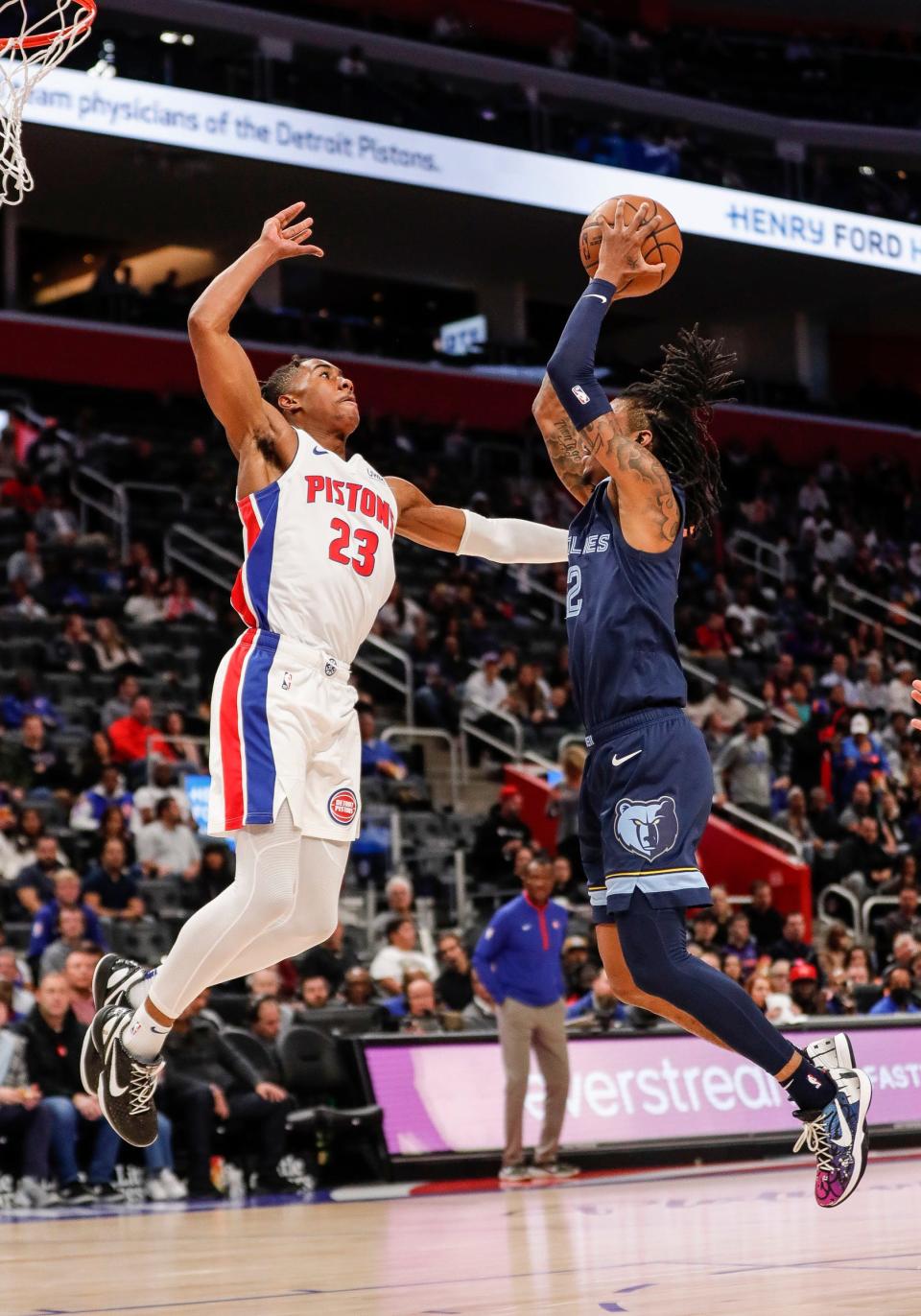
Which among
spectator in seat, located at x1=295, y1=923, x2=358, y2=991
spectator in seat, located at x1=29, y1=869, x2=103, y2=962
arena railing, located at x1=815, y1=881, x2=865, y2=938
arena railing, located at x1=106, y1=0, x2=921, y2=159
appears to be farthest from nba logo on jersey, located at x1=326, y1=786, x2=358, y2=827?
arena railing, located at x1=106, y1=0, x2=921, y2=159

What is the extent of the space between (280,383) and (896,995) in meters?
9.87

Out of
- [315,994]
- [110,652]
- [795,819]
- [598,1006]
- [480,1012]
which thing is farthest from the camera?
[795,819]

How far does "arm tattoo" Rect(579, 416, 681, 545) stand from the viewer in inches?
218

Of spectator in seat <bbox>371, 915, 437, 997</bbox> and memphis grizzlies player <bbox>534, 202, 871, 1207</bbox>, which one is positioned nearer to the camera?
memphis grizzlies player <bbox>534, 202, 871, 1207</bbox>

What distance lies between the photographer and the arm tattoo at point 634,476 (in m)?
5.54

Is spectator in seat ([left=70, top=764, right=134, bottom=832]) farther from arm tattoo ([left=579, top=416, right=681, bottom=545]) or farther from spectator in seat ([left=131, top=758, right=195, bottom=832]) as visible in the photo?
arm tattoo ([left=579, top=416, right=681, bottom=545])

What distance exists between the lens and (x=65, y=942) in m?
11.4

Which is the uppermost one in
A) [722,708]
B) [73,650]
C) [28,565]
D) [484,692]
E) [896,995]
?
[28,565]

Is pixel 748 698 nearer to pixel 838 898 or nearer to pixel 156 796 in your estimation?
pixel 838 898

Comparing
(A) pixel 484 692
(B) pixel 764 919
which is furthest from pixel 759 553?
(B) pixel 764 919

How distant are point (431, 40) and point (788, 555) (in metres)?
8.81

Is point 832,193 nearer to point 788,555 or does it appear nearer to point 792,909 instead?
point 788,555

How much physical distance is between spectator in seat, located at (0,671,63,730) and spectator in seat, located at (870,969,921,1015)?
272 inches

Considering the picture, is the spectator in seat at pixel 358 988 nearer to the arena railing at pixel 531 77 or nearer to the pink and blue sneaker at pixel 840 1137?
the pink and blue sneaker at pixel 840 1137
